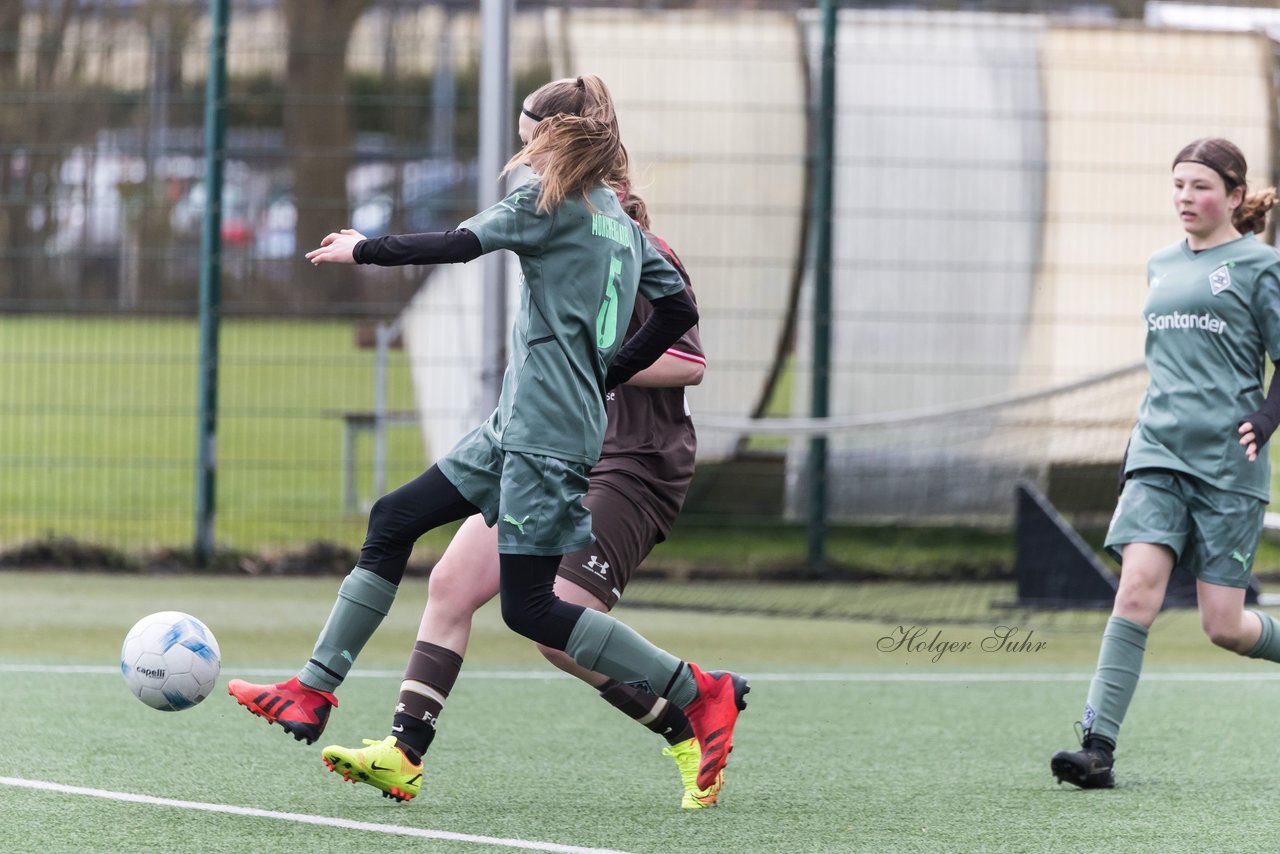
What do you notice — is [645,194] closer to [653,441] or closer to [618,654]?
[653,441]

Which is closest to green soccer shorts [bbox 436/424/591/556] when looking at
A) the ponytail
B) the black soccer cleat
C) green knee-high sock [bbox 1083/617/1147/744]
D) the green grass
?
the black soccer cleat

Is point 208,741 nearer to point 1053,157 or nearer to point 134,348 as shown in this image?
point 134,348

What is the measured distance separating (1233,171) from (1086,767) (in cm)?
171

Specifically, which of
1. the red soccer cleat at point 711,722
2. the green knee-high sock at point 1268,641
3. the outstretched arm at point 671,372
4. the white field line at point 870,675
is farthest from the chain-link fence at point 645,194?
the red soccer cleat at point 711,722

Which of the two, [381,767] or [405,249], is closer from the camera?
[405,249]

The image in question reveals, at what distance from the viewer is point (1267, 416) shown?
16.1ft

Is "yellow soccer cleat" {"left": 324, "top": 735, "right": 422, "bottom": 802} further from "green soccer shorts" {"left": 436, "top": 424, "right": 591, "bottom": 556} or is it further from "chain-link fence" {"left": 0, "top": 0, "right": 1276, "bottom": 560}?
"chain-link fence" {"left": 0, "top": 0, "right": 1276, "bottom": 560}

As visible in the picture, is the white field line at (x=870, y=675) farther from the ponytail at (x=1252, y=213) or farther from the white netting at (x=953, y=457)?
the white netting at (x=953, y=457)

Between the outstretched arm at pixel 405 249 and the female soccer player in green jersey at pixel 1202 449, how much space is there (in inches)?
84.5

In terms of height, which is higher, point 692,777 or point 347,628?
point 347,628

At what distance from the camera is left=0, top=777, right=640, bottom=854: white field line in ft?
13.5

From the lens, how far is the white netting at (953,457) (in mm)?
9953

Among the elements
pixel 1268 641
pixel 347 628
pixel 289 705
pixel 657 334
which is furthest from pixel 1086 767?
pixel 289 705

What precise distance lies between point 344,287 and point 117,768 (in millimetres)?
5447
